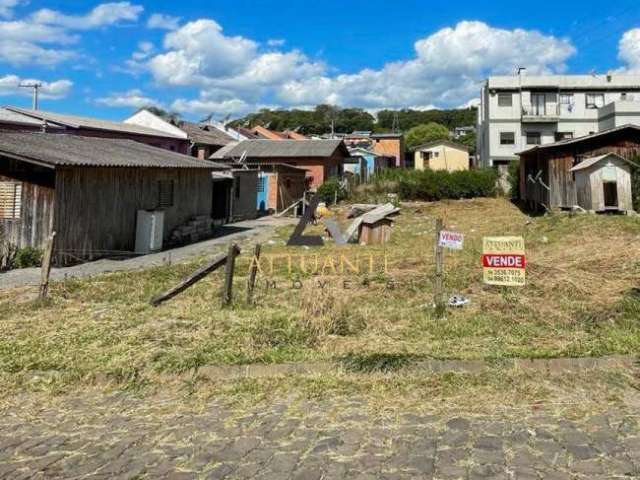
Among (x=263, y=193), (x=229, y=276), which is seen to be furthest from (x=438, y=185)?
(x=229, y=276)

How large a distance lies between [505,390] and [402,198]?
2876 cm

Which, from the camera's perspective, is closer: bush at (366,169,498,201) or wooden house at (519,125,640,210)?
wooden house at (519,125,640,210)

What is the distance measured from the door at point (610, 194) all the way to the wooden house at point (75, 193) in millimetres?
15332

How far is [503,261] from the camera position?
23.8 ft

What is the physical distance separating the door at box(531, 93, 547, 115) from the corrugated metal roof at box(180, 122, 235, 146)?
2483 centimetres

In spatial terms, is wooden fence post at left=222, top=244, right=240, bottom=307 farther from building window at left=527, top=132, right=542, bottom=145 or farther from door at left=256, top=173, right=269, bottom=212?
building window at left=527, top=132, right=542, bottom=145

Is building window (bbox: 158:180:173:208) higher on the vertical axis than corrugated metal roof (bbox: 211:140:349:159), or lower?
lower

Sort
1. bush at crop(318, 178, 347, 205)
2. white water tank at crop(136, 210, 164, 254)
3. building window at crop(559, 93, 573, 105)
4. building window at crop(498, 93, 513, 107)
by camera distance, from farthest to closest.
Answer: building window at crop(559, 93, 573, 105)
building window at crop(498, 93, 513, 107)
bush at crop(318, 178, 347, 205)
white water tank at crop(136, 210, 164, 254)

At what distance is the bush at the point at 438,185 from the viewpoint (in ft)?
107

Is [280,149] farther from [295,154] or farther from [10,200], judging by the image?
[10,200]

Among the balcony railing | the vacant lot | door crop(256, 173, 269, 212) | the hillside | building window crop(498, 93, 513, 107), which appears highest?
the hillside

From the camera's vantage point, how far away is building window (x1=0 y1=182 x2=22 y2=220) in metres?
13.6

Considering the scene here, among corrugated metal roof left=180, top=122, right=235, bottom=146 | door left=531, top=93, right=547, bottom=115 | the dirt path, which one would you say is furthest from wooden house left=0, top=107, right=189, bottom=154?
door left=531, top=93, right=547, bottom=115

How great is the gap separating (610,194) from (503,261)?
1522 centimetres
